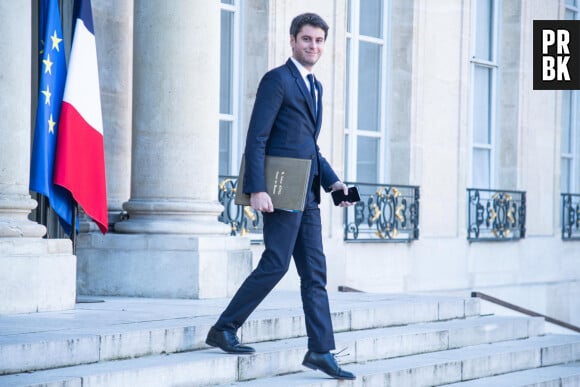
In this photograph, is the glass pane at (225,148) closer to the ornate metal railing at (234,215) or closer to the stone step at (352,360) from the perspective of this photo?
the ornate metal railing at (234,215)

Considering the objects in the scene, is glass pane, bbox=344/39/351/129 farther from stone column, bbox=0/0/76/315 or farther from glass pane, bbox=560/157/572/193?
stone column, bbox=0/0/76/315

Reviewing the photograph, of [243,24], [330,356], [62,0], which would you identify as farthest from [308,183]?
[243,24]

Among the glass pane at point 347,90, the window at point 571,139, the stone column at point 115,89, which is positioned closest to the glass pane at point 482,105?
the window at point 571,139

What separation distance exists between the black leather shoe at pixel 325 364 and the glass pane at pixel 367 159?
23.8ft

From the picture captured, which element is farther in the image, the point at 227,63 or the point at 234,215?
the point at 227,63

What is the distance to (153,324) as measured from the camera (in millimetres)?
7238

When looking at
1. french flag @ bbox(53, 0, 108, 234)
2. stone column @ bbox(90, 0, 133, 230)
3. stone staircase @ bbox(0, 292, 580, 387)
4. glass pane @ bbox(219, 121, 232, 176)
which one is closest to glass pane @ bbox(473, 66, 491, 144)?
glass pane @ bbox(219, 121, 232, 176)

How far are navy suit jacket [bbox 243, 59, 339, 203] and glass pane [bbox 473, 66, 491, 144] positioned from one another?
31.1ft

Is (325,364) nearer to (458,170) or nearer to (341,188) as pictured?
(341,188)

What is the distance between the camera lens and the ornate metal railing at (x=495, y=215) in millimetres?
15406

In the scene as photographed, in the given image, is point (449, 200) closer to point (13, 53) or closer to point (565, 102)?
point (565, 102)

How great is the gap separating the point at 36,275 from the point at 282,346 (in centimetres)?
166

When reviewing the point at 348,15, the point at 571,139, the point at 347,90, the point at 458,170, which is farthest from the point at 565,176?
the point at 348,15

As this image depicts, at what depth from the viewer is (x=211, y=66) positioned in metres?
9.81
